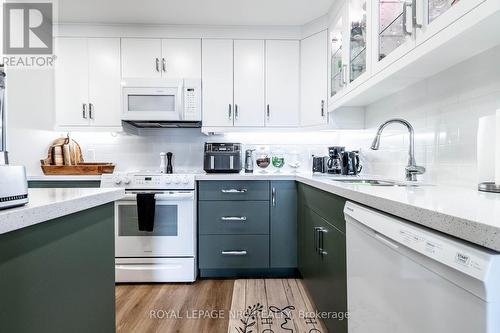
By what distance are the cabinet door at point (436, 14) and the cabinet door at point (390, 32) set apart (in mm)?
47

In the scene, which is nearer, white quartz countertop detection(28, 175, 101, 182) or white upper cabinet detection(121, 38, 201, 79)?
white quartz countertop detection(28, 175, 101, 182)

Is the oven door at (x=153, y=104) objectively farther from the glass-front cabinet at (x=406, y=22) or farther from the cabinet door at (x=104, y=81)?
the glass-front cabinet at (x=406, y=22)

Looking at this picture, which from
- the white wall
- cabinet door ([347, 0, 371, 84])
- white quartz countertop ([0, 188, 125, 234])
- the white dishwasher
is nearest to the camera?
the white dishwasher

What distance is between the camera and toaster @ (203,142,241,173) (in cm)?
252

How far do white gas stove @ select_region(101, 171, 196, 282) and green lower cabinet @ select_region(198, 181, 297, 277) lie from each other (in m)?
0.12

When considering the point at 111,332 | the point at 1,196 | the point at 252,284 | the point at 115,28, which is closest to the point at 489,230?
the point at 1,196

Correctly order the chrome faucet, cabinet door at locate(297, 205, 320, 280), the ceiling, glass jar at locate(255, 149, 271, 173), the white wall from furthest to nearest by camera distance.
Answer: glass jar at locate(255, 149, 271, 173)
the ceiling
cabinet door at locate(297, 205, 320, 280)
the chrome faucet
the white wall

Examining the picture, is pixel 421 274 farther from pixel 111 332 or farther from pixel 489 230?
pixel 111 332

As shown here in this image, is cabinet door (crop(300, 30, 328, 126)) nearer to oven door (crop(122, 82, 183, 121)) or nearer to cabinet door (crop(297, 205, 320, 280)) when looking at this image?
cabinet door (crop(297, 205, 320, 280))

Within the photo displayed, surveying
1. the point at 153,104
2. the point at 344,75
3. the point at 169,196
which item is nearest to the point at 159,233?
the point at 169,196

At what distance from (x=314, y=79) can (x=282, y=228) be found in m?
1.38

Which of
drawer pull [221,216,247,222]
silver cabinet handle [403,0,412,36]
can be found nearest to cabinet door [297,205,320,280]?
drawer pull [221,216,247,222]

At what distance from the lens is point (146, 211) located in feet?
7.14

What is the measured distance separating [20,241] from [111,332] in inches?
26.4
